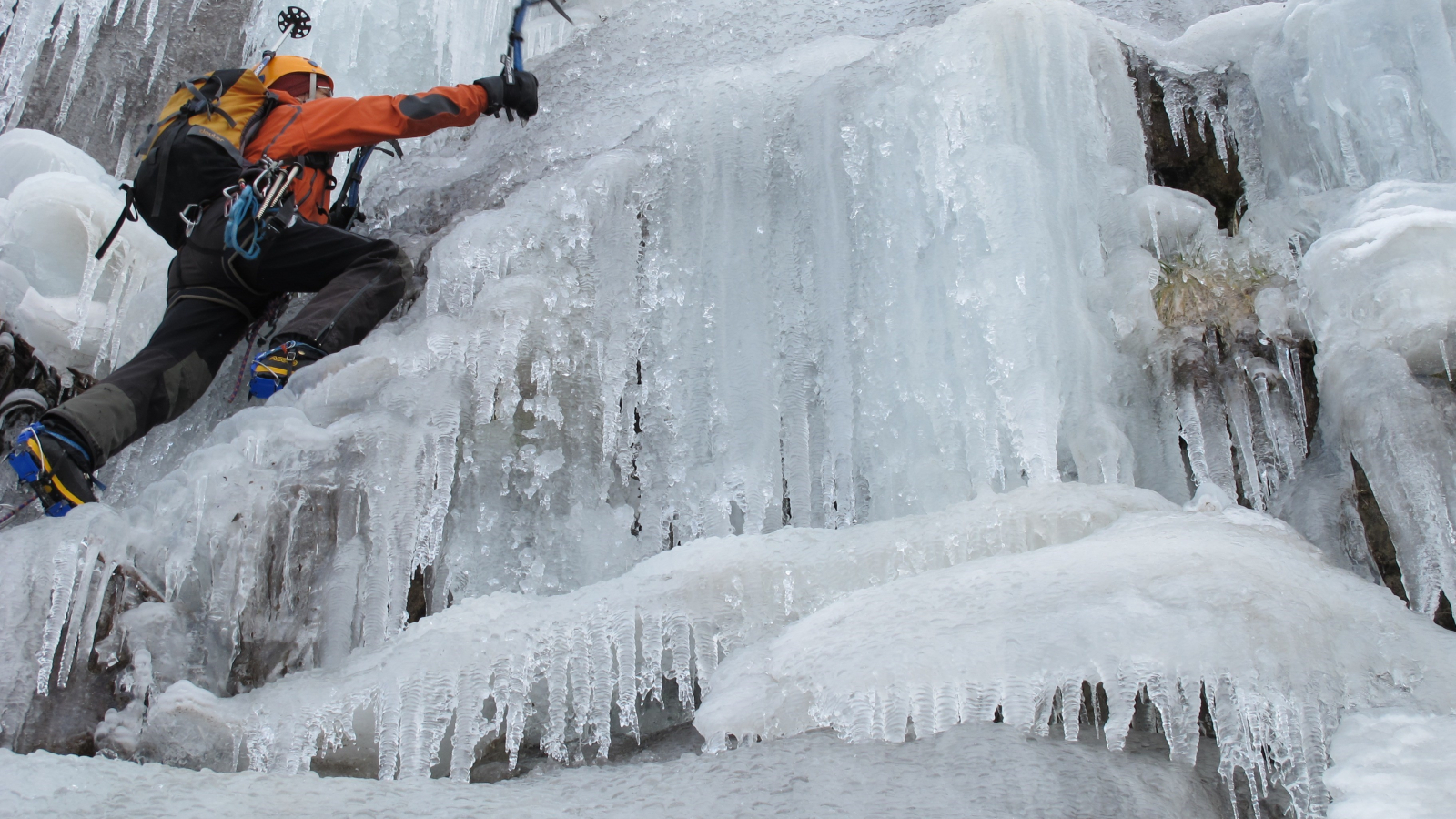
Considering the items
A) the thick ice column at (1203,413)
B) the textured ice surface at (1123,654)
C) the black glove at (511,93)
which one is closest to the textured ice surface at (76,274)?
the black glove at (511,93)

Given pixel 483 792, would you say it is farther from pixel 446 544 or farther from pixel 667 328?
pixel 667 328

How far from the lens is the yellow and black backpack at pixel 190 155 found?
405 centimetres

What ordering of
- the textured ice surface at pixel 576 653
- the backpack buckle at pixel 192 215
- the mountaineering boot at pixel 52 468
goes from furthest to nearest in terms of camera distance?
the backpack buckle at pixel 192 215 → the mountaineering boot at pixel 52 468 → the textured ice surface at pixel 576 653

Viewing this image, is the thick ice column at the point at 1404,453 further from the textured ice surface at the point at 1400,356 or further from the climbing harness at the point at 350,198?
the climbing harness at the point at 350,198

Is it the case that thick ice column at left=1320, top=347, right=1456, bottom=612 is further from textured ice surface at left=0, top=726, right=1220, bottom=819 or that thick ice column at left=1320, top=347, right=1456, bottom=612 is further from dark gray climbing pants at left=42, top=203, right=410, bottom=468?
dark gray climbing pants at left=42, top=203, right=410, bottom=468

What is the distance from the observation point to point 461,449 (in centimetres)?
389

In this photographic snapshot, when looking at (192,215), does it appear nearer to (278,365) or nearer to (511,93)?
(278,365)

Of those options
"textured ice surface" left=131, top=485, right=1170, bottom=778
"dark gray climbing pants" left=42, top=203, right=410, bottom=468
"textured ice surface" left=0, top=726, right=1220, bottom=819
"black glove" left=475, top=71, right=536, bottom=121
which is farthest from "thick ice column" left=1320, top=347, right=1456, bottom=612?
"dark gray climbing pants" left=42, top=203, right=410, bottom=468

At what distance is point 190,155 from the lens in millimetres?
4047

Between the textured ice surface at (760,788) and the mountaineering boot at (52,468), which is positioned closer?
the textured ice surface at (760,788)

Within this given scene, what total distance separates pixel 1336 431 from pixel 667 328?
215cm

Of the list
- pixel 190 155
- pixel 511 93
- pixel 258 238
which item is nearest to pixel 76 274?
pixel 190 155

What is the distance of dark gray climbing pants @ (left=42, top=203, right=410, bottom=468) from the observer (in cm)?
393

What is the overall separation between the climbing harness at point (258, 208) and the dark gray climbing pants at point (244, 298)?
54mm
